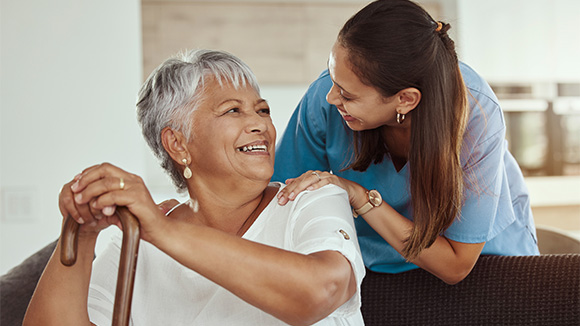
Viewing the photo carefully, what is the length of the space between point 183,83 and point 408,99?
0.48 metres

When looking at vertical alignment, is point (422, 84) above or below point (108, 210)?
above

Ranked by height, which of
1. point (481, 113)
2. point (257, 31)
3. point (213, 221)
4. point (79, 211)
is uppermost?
point (257, 31)

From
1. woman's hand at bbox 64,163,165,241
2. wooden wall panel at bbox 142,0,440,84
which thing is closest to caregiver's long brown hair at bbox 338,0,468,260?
woman's hand at bbox 64,163,165,241

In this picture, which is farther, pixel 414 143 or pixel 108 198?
pixel 414 143

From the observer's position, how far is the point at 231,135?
3.97 feet

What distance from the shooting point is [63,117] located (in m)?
2.56

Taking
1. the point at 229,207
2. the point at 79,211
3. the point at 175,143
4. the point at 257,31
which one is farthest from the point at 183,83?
the point at 257,31

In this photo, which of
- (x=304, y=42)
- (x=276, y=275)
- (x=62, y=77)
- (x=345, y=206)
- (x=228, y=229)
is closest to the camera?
(x=276, y=275)

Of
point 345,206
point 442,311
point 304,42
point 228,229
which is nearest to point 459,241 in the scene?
point 442,311

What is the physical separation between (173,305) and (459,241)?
2.18 ft

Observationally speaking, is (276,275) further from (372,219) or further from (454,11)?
(454,11)

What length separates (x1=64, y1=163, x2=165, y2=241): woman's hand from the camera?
0.82 meters

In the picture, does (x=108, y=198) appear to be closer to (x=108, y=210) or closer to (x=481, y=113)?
(x=108, y=210)

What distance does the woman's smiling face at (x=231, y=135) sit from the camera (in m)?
1.21
